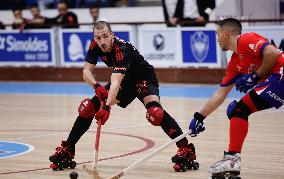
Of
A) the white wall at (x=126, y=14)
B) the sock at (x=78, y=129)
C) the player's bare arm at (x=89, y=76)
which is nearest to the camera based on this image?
the player's bare arm at (x=89, y=76)

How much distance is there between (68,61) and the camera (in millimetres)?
21469

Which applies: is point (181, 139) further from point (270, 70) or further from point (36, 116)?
point (36, 116)

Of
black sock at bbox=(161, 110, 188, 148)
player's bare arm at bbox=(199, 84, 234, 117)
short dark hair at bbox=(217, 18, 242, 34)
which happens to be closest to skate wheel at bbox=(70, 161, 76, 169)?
black sock at bbox=(161, 110, 188, 148)

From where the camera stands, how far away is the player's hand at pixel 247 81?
799 centimetres

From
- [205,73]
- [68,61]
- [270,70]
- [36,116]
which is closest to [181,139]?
[270,70]

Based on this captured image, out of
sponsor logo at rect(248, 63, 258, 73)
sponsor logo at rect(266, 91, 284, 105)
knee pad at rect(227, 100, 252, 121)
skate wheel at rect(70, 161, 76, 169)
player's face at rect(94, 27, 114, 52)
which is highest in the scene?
player's face at rect(94, 27, 114, 52)

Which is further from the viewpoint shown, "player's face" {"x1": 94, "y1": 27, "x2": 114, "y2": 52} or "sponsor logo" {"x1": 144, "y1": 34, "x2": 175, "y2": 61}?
"sponsor logo" {"x1": 144, "y1": 34, "x2": 175, "y2": 61}

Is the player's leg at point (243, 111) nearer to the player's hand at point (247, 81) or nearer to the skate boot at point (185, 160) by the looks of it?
the player's hand at point (247, 81)

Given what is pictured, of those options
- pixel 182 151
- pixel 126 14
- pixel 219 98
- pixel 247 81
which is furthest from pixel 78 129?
pixel 126 14

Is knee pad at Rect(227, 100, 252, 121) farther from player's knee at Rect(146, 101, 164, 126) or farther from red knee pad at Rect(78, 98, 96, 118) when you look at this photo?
red knee pad at Rect(78, 98, 96, 118)

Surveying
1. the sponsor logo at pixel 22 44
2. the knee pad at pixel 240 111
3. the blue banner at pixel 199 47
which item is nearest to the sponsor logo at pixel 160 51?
the blue banner at pixel 199 47

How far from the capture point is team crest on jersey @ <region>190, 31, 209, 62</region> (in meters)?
19.2

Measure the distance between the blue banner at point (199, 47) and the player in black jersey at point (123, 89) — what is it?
31.1 feet

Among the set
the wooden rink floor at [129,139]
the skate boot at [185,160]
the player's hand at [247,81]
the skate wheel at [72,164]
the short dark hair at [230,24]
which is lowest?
the wooden rink floor at [129,139]
